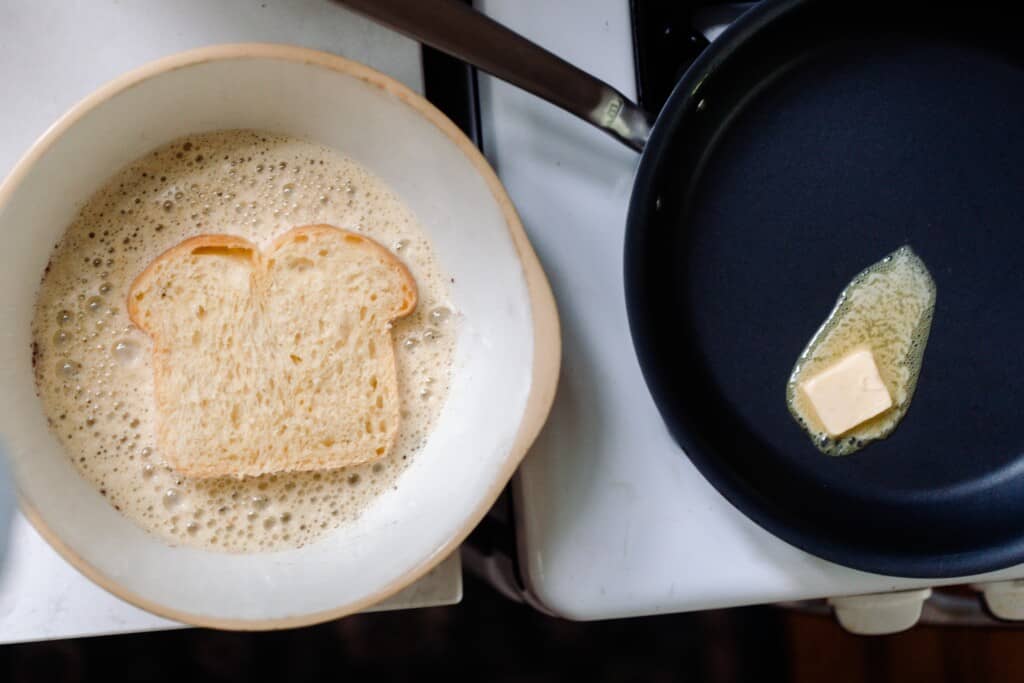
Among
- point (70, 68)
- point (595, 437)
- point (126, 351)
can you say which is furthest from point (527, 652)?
point (70, 68)

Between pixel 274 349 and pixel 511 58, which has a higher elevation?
pixel 511 58

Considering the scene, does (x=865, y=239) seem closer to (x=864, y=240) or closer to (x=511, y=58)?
(x=864, y=240)

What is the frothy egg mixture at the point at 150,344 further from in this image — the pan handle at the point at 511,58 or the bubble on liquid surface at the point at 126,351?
the pan handle at the point at 511,58

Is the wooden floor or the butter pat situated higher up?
the butter pat

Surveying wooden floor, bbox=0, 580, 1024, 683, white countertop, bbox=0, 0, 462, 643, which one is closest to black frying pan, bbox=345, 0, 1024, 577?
white countertop, bbox=0, 0, 462, 643

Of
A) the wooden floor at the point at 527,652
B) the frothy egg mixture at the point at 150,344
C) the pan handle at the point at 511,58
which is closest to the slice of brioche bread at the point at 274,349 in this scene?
the frothy egg mixture at the point at 150,344

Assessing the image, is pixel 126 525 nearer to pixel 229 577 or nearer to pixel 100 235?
pixel 229 577

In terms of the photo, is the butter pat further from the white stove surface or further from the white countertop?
the white countertop
